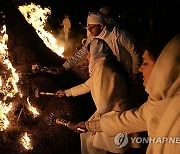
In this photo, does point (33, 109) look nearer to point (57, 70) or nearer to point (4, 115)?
point (4, 115)

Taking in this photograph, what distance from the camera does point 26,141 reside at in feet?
15.7

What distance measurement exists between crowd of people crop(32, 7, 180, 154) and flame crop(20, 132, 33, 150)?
0.97 meters

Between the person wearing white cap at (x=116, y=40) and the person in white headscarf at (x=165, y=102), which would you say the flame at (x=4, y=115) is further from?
the person in white headscarf at (x=165, y=102)

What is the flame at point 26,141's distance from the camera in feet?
15.4

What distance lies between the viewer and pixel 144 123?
7.59 ft

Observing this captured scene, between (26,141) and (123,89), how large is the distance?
203cm

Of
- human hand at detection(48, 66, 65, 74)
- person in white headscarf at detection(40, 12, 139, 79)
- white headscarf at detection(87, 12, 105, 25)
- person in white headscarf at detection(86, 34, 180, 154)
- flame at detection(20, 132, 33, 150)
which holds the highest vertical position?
person in white headscarf at detection(86, 34, 180, 154)

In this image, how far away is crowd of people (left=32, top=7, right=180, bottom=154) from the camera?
1.84 meters

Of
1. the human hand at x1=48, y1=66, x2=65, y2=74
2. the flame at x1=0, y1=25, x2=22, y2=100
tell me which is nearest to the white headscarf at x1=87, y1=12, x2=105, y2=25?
the human hand at x1=48, y1=66, x2=65, y2=74

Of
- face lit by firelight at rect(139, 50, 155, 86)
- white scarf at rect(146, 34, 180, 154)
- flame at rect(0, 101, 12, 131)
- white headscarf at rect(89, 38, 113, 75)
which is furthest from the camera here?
flame at rect(0, 101, 12, 131)

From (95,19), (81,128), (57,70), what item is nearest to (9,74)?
(57,70)

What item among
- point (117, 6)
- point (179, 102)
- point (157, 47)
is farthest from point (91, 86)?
point (117, 6)

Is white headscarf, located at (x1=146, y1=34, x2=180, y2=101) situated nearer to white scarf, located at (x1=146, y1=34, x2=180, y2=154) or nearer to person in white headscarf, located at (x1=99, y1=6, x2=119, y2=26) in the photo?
white scarf, located at (x1=146, y1=34, x2=180, y2=154)

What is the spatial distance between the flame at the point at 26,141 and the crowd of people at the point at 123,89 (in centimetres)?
97
